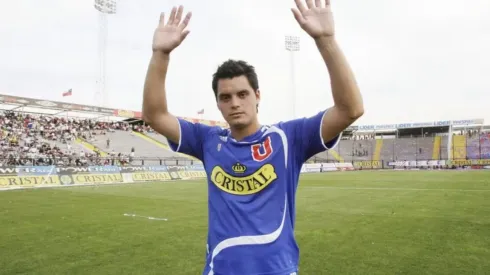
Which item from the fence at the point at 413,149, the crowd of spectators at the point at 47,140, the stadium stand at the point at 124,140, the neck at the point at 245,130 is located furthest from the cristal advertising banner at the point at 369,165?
the neck at the point at 245,130

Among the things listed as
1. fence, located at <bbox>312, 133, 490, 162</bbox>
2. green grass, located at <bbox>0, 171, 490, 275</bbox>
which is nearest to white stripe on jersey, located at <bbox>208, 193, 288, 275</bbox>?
green grass, located at <bbox>0, 171, 490, 275</bbox>

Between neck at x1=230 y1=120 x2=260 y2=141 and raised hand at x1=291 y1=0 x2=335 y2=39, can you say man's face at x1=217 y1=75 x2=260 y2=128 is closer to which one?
neck at x1=230 y1=120 x2=260 y2=141

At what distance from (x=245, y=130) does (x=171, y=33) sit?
0.81 metres

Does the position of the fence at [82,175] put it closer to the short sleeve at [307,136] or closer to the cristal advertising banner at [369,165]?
the short sleeve at [307,136]

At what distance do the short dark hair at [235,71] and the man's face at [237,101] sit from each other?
0.09ft

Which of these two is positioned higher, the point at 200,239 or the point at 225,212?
the point at 225,212

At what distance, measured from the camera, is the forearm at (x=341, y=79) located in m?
2.11

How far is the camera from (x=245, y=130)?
2475 mm

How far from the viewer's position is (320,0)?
220cm

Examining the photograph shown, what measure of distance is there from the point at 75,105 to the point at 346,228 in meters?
40.5

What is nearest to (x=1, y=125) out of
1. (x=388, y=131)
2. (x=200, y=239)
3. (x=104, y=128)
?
(x=104, y=128)

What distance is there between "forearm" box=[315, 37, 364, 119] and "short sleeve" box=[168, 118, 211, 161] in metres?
1.00

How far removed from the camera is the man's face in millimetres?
2398

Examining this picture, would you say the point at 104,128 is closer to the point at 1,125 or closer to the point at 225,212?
the point at 1,125
